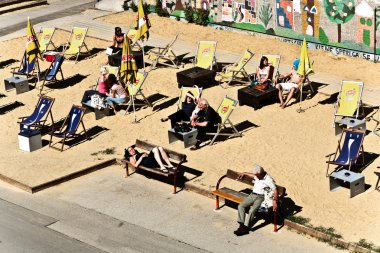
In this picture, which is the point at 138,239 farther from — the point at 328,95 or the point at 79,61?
the point at 79,61

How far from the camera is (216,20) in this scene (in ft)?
96.2

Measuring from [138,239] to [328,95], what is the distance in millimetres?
8099

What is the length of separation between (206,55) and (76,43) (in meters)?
4.59

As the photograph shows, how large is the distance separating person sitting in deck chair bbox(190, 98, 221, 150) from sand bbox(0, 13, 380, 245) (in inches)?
15.1

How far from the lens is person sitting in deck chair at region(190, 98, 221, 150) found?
2017cm

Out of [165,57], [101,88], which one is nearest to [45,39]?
[165,57]

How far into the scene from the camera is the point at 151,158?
18406mm

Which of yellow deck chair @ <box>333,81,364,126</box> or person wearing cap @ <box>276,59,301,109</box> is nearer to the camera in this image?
yellow deck chair @ <box>333,81,364,126</box>

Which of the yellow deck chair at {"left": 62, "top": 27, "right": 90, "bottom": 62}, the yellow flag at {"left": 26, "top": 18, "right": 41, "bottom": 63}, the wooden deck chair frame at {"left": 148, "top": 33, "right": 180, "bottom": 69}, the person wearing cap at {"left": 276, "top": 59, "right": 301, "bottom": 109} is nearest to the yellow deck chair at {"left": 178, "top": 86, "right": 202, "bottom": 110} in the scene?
the person wearing cap at {"left": 276, "top": 59, "right": 301, "bottom": 109}

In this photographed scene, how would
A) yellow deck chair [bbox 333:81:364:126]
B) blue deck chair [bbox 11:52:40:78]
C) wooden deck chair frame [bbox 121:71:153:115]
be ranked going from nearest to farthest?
yellow deck chair [bbox 333:81:364:126], wooden deck chair frame [bbox 121:71:153:115], blue deck chair [bbox 11:52:40:78]

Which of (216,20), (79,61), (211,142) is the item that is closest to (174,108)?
(211,142)

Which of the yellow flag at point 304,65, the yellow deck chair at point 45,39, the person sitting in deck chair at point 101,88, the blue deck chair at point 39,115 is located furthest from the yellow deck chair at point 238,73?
the yellow deck chair at point 45,39

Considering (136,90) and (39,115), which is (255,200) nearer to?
(136,90)

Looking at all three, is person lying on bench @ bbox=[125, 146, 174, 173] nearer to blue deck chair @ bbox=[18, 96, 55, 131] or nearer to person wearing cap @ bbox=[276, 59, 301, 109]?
blue deck chair @ bbox=[18, 96, 55, 131]
